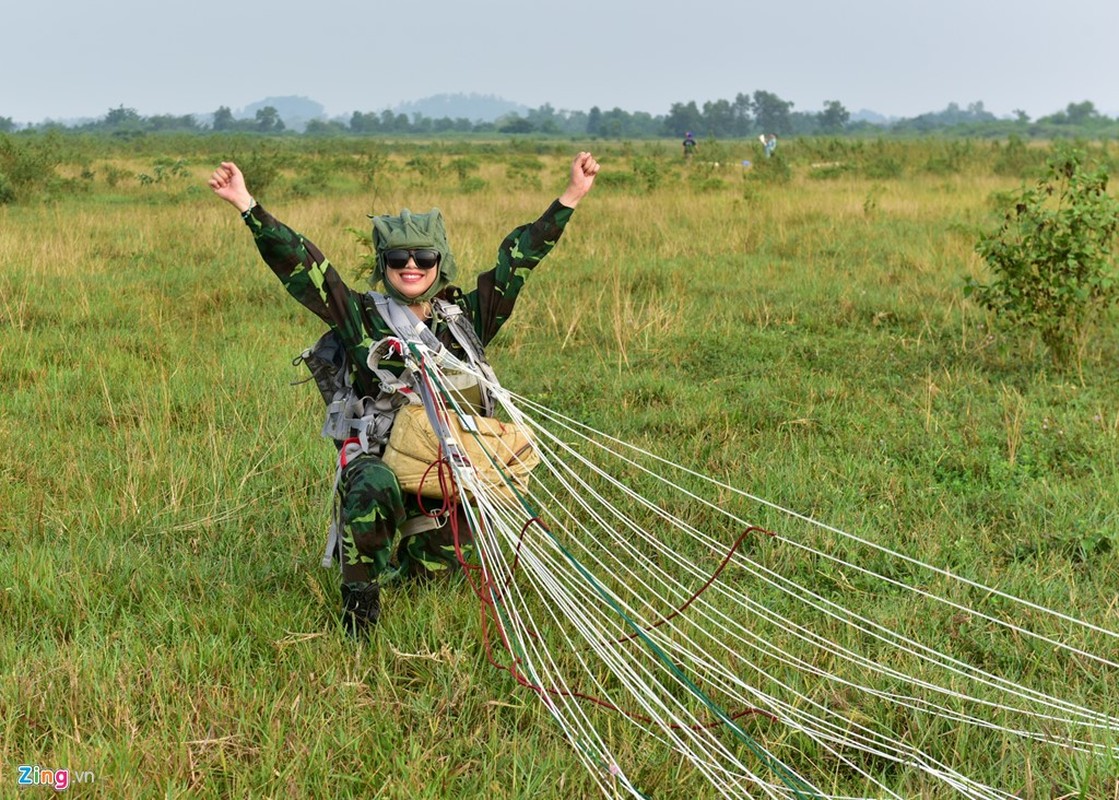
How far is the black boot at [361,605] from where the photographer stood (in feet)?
9.72

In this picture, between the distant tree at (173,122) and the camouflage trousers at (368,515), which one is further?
the distant tree at (173,122)

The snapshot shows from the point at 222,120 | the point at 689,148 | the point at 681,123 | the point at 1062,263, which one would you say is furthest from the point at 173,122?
the point at 1062,263

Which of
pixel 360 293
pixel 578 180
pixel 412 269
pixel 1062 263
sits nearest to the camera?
pixel 412 269

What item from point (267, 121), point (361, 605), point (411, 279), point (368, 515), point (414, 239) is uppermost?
point (267, 121)

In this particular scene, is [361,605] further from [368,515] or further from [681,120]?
[681,120]

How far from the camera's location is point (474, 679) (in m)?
2.83

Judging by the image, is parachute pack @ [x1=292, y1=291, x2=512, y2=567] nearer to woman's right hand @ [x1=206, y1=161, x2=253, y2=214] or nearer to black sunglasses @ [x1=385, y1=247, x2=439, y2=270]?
black sunglasses @ [x1=385, y1=247, x2=439, y2=270]

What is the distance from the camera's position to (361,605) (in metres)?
2.98

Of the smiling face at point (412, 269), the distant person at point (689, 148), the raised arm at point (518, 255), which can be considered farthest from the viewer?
the distant person at point (689, 148)

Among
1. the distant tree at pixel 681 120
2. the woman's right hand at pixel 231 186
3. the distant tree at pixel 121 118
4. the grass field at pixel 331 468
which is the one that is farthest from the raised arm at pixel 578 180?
the distant tree at pixel 681 120

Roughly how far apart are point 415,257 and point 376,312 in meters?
0.24

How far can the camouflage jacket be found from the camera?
2.90m

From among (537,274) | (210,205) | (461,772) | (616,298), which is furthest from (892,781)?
(210,205)

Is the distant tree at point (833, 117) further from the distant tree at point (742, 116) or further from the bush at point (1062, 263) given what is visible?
the bush at point (1062, 263)
